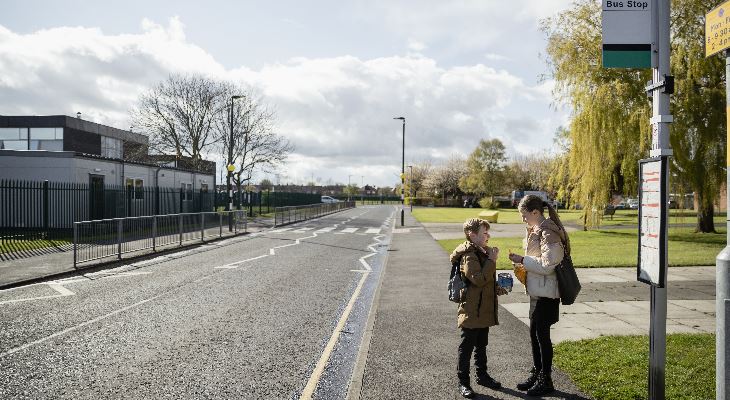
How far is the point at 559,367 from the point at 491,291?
1324 millimetres

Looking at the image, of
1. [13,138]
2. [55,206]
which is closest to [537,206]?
[55,206]

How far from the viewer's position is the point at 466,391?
4.44m

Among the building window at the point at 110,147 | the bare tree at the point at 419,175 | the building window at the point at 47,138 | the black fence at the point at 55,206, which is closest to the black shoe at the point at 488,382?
the black fence at the point at 55,206

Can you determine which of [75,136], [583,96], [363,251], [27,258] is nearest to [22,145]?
[75,136]

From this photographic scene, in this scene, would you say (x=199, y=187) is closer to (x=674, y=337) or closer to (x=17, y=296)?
(x=17, y=296)

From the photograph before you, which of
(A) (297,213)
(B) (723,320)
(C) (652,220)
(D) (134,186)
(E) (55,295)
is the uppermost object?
(D) (134,186)

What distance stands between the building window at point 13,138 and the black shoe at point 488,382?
41380 mm

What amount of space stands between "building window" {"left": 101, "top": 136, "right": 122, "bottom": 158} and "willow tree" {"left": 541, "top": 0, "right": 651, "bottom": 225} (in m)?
37.9

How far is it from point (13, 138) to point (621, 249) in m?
39.6

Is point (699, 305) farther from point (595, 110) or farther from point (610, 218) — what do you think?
point (610, 218)

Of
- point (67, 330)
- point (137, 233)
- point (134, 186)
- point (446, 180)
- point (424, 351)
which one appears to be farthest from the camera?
point (446, 180)

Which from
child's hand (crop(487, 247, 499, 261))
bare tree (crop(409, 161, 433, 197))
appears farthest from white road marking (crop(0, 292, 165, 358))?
bare tree (crop(409, 161, 433, 197))

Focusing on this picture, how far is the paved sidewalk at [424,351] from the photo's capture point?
4.60 m

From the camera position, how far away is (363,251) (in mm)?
17391
